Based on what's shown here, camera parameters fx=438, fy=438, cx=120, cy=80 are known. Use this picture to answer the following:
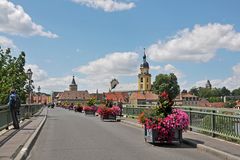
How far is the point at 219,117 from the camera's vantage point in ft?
50.1

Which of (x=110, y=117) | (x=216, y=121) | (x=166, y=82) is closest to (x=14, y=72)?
(x=110, y=117)

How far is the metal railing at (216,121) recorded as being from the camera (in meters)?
13.8

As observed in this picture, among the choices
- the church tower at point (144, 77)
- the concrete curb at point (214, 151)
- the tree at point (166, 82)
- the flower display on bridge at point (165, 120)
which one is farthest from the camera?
the church tower at point (144, 77)

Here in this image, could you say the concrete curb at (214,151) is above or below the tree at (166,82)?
below

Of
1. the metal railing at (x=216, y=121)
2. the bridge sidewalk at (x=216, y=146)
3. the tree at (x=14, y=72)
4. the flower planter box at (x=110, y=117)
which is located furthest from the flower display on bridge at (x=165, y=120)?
the tree at (x=14, y=72)

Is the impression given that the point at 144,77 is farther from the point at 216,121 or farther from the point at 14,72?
the point at 216,121

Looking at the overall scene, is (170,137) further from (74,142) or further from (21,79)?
(21,79)

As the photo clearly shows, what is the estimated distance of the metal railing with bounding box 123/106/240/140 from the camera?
1380 cm

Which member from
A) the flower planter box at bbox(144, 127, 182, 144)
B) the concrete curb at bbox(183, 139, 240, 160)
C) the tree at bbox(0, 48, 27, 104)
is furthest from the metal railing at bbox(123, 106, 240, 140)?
the tree at bbox(0, 48, 27, 104)

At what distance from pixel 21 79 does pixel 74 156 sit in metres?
30.4

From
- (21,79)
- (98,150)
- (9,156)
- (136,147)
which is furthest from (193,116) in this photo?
(21,79)

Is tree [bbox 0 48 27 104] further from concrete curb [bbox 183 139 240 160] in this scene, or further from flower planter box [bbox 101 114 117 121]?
concrete curb [bbox 183 139 240 160]

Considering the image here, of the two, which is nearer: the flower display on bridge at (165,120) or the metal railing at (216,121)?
the metal railing at (216,121)

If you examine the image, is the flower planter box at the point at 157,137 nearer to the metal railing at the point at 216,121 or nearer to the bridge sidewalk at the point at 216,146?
the bridge sidewalk at the point at 216,146
